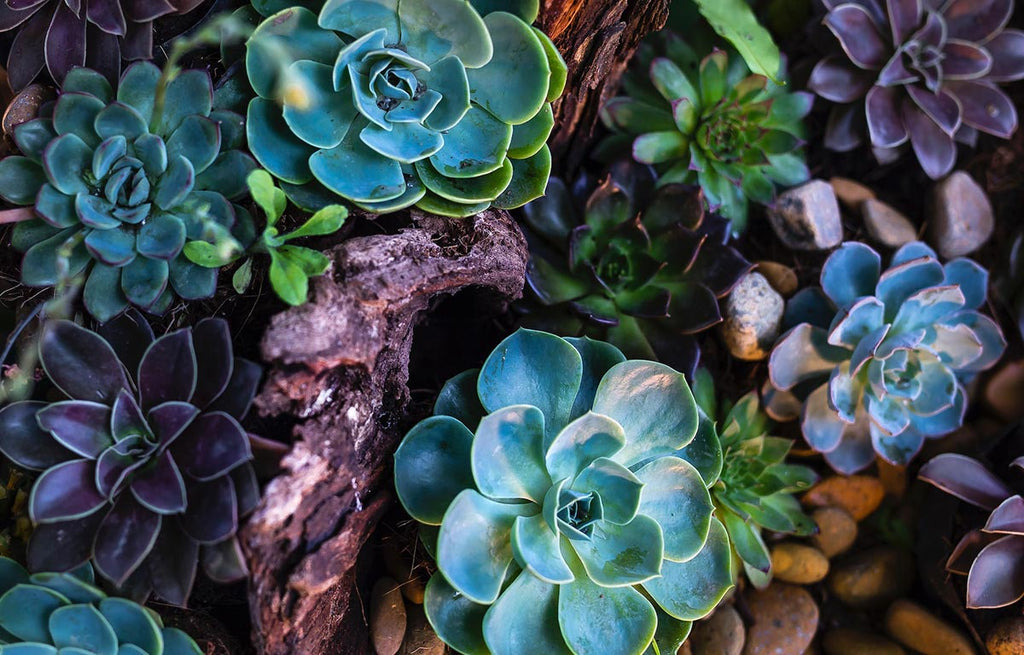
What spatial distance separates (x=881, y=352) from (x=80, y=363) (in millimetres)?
1512

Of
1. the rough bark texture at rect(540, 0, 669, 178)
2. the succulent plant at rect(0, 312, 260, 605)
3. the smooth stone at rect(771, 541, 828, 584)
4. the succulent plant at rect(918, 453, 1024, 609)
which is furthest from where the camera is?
the smooth stone at rect(771, 541, 828, 584)

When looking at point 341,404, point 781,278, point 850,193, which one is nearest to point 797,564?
point 781,278

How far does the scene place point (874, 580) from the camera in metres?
1.77

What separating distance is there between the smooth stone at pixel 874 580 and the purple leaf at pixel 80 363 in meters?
1.59

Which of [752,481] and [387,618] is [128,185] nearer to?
[387,618]

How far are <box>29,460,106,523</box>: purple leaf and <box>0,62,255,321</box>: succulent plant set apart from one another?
9.5 inches

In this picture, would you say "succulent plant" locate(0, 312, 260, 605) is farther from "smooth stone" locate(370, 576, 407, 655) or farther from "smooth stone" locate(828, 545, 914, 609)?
"smooth stone" locate(828, 545, 914, 609)

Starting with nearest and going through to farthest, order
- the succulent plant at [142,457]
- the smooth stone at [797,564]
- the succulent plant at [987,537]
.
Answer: the succulent plant at [142,457], the succulent plant at [987,537], the smooth stone at [797,564]

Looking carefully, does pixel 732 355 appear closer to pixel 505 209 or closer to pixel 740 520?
pixel 740 520

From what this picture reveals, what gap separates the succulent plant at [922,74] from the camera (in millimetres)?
1825

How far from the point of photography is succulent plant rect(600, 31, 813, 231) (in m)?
1.74

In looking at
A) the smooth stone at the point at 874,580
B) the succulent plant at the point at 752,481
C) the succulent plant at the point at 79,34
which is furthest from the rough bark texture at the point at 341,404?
the smooth stone at the point at 874,580

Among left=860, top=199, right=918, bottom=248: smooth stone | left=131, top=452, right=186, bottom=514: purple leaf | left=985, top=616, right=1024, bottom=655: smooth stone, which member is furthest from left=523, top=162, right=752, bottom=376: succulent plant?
left=985, top=616, right=1024, bottom=655: smooth stone

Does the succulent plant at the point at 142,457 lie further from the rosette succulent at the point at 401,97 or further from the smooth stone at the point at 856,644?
the smooth stone at the point at 856,644
